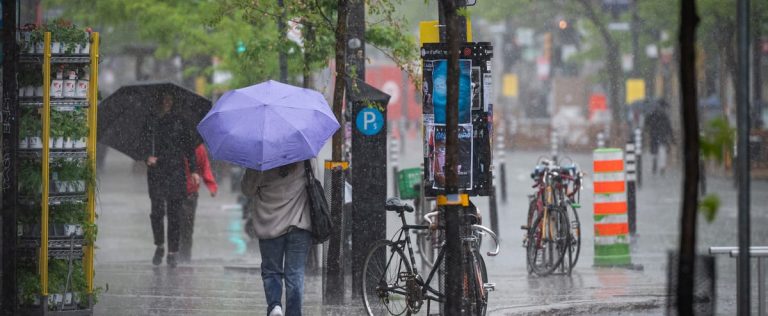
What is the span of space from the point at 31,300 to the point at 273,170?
81.7 inches

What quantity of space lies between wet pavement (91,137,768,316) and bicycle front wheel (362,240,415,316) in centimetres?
60

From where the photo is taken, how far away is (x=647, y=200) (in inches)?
978

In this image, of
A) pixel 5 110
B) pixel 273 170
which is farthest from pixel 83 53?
pixel 273 170

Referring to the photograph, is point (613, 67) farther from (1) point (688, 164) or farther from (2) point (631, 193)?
(1) point (688, 164)

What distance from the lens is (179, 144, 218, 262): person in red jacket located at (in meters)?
14.7

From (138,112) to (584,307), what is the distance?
6.10 meters

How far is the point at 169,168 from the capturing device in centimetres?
1429

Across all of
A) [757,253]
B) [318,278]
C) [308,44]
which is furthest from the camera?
[318,278]

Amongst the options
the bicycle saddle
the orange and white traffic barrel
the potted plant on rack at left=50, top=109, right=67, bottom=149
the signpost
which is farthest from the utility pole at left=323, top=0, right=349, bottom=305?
the orange and white traffic barrel

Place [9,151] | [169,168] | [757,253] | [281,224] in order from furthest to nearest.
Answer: [169,168], [281,224], [9,151], [757,253]

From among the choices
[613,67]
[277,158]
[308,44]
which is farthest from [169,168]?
[613,67]

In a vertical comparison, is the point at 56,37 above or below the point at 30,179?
above

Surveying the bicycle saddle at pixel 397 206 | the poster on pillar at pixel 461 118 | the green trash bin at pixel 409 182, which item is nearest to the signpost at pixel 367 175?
the bicycle saddle at pixel 397 206

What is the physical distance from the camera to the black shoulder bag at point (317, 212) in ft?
29.5
